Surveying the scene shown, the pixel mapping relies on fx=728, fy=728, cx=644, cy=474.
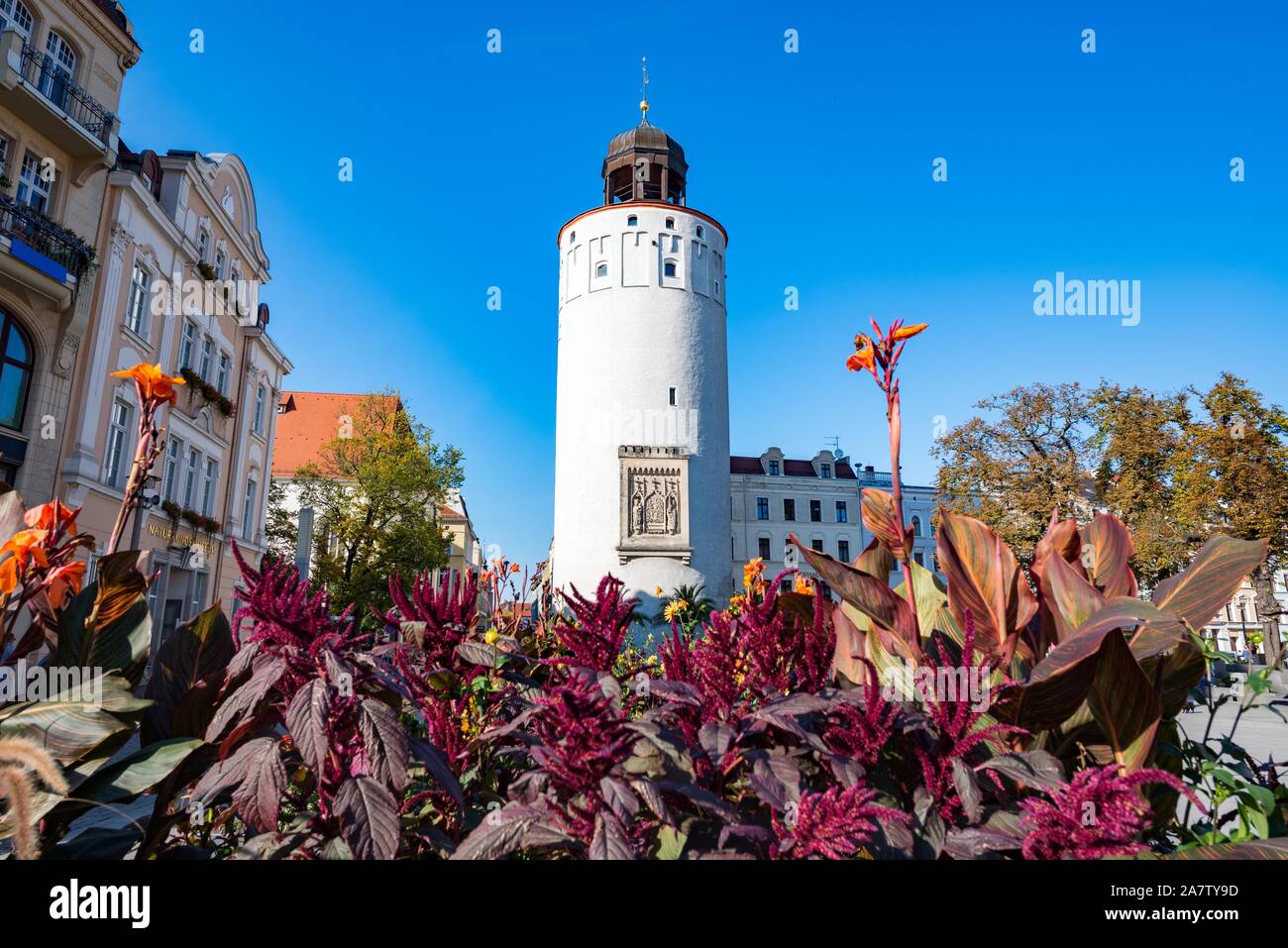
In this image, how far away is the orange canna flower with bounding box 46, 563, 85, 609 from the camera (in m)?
1.72

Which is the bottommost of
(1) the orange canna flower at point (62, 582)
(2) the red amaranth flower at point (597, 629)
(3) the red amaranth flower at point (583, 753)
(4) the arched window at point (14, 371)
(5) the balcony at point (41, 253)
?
(3) the red amaranth flower at point (583, 753)

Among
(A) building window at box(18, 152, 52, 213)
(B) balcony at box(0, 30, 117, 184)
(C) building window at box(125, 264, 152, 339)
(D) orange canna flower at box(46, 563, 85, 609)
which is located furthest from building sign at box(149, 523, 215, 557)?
(D) orange canna flower at box(46, 563, 85, 609)

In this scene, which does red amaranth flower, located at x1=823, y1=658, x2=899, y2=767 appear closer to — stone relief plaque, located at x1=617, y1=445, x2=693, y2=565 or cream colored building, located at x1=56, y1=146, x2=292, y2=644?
cream colored building, located at x1=56, y1=146, x2=292, y2=644

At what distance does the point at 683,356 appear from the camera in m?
30.0

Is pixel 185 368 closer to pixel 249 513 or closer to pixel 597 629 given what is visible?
pixel 249 513

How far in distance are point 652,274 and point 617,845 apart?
99.6 ft

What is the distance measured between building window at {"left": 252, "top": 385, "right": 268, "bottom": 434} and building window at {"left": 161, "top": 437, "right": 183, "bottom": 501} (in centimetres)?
555

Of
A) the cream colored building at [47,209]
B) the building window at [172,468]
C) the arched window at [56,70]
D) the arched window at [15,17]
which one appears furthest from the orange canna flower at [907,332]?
the building window at [172,468]

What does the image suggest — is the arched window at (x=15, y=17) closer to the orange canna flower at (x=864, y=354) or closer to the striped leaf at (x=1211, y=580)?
the orange canna flower at (x=864, y=354)

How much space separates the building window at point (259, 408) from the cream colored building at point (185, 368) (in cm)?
5

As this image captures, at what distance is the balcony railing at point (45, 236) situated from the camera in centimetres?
1309

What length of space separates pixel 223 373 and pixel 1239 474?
33.4m

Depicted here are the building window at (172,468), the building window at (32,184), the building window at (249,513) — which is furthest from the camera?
the building window at (249,513)
